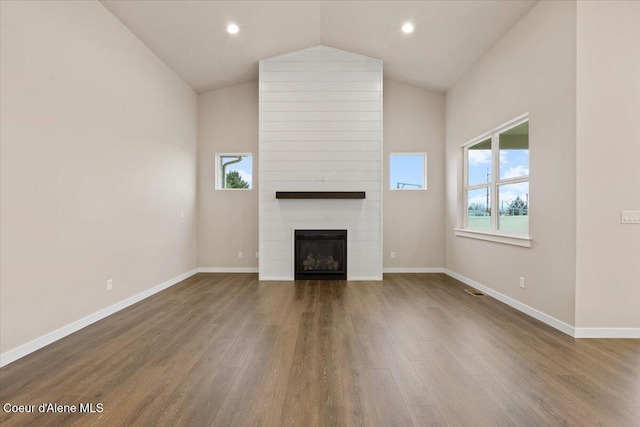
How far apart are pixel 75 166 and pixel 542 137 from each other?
460 cm

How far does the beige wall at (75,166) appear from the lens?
2.35 metres

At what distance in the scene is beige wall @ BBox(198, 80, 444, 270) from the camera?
18.9 ft

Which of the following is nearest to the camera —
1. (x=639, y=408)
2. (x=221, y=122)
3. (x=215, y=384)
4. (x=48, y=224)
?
(x=639, y=408)

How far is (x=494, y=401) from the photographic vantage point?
5.92 feet

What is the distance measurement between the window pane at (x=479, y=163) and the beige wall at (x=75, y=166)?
4739mm

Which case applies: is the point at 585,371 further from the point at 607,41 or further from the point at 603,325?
the point at 607,41

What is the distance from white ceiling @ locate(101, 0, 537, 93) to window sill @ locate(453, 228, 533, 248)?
248cm

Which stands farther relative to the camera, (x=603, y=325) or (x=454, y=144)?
(x=454, y=144)

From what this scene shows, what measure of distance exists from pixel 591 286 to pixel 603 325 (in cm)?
36

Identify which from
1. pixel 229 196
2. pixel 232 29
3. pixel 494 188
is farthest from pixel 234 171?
pixel 494 188

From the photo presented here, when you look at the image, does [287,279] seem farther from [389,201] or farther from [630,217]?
[630,217]

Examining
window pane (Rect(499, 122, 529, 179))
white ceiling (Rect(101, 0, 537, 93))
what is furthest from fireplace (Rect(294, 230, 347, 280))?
white ceiling (Rect(101, 0, 537, 93))

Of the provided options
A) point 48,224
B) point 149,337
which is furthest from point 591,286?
point 48,224

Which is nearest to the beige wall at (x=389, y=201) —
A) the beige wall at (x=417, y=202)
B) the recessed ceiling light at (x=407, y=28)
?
the beige wall at (x=417, y=202)
